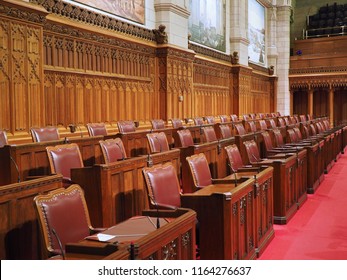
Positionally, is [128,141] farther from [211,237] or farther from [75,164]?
[211,237]

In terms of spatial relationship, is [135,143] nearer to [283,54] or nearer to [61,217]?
[61,217]

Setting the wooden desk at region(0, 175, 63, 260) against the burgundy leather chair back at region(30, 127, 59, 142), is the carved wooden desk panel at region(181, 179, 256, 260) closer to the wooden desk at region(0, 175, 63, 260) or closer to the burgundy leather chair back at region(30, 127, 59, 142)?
the wooden desk at region(0, 175, 63, 260)

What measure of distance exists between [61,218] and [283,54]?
67.6ft

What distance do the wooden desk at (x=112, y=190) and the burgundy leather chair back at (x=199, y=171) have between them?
596 millimetres

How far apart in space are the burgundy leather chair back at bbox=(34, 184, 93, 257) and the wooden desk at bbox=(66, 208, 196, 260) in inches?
12.6

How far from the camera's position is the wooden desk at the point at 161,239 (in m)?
2.09

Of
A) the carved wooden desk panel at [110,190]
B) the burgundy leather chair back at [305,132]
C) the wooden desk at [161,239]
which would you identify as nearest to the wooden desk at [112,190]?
the carved wooden desk panel at [110,190]

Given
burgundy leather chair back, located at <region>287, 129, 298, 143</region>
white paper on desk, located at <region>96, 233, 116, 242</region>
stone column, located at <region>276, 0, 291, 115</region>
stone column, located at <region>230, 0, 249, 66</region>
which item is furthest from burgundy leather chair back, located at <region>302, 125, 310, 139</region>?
stone column, located at <region>276, 0, 291, 115</region>

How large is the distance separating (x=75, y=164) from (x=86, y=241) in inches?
90.0

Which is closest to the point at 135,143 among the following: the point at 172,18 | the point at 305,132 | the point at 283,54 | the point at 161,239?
the point at 161,239

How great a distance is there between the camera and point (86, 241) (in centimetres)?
239

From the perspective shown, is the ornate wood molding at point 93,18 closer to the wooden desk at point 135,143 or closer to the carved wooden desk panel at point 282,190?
the wooden desk at point 135,143

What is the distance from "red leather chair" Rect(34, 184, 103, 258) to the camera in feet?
8.61

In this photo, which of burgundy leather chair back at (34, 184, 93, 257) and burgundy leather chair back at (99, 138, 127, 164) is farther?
burgundy leather chair back at (99, 138, 127, 164)
